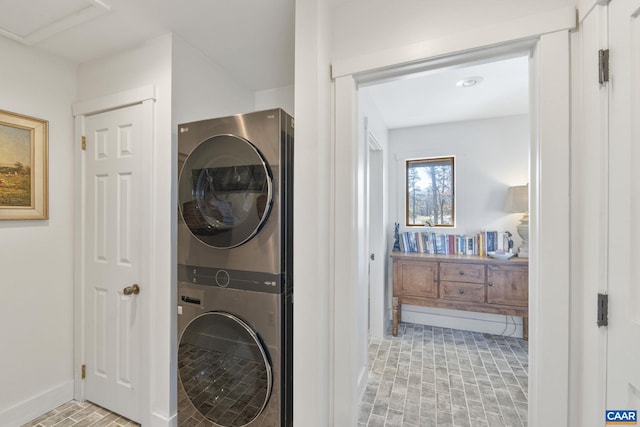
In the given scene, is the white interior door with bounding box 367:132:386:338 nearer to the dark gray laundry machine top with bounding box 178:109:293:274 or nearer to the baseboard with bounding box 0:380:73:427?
the dark gray laundry machine top with bounding box 178:109:293:274

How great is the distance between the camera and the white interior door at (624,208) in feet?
2.55

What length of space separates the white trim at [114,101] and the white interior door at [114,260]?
37mm

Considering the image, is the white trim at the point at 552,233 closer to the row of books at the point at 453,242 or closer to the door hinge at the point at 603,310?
the door hinge at the point at 603,310

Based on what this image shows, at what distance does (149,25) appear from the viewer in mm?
1521

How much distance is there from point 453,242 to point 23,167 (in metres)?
3.86

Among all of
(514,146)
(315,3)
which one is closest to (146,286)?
(315,3)

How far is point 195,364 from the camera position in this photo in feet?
4.66

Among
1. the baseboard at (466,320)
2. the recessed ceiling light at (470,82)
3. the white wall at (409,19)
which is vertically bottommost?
the baseboard at (466,320)

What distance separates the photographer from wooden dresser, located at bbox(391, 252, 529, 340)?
2.65 metres

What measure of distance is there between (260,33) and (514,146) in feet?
9.91

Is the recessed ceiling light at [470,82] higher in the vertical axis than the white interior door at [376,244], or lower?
higher

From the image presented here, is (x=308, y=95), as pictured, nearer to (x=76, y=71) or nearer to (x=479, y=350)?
(x=76, y=71)

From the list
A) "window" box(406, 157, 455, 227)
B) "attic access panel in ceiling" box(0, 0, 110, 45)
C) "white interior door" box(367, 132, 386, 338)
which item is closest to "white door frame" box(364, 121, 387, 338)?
"white interior door" box(367, 132, 386, 338)

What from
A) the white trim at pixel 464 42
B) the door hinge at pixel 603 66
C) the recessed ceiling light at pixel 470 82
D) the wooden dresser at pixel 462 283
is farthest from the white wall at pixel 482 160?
the door hinge at pixel 603 66
